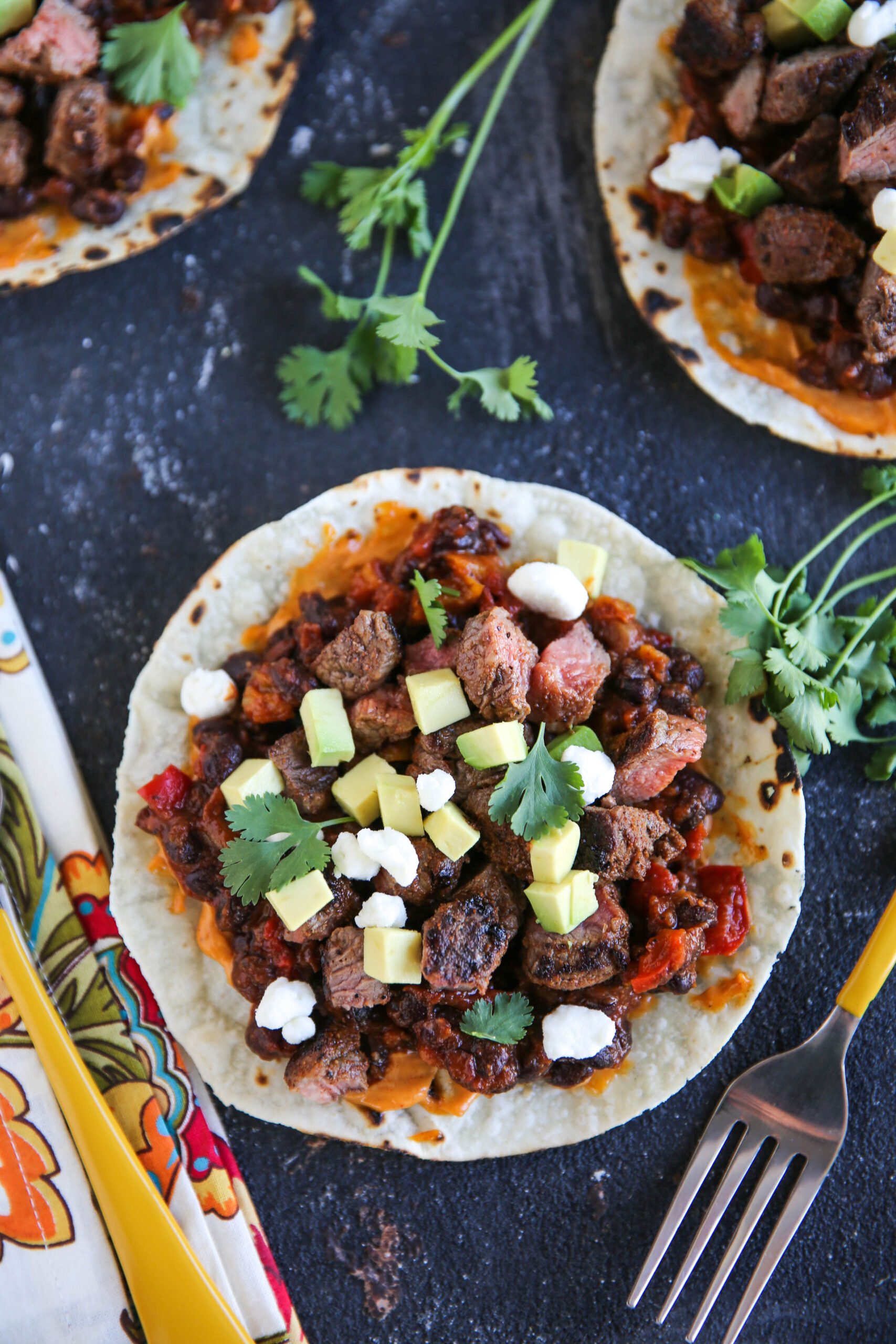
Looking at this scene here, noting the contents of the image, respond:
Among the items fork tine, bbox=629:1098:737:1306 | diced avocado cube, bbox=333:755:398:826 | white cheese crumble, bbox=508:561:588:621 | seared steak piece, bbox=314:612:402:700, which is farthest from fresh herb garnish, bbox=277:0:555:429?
fork tine, bbox=629:1098:737:1306

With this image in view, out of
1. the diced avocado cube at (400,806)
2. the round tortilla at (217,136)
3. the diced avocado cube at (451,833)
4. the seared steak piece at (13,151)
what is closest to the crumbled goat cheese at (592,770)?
the diced avocado cube at (451,833)

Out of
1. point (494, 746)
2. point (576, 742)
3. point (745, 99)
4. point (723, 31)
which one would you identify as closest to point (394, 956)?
point (494, 746)

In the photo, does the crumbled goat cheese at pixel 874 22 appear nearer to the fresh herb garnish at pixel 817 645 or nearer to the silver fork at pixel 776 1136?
the fresh herb garnish at pixel 817 645

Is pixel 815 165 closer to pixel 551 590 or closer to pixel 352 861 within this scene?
pixel 551 590

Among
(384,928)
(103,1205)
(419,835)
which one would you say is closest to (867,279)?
(419,835)

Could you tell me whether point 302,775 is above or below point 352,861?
above
